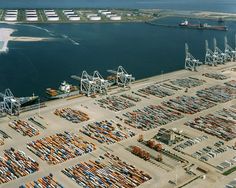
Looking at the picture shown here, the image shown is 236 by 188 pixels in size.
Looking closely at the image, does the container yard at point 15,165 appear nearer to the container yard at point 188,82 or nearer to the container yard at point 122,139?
the container yard at point 122,139

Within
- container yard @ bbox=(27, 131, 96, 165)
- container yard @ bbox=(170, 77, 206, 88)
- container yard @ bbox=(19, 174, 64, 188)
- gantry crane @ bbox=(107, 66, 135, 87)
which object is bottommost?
container yard @ bbox=(19, 174, 64, 188)

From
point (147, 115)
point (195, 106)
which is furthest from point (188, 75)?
point (147, 115)

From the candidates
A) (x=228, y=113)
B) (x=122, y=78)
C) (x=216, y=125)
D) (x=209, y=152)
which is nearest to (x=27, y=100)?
(x=122, y=78)

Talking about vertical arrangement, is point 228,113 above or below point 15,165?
above

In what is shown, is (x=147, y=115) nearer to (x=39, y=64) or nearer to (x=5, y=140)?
(x=5, y=140)

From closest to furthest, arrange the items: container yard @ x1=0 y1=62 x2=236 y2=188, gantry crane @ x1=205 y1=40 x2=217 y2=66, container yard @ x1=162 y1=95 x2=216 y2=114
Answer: container yard @ x1=0 y1=62 x2=236 y2=188 → container yard @ x1=162 y1=95 x2=216 y2=114 → gantry crane @ x1=205 y1=40 x2=217 y2=66

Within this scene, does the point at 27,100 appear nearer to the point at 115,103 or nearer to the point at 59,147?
the point at 115,103

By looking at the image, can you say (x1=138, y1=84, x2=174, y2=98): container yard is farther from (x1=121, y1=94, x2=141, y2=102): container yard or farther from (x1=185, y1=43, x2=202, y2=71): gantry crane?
(x1=185, y1=43, x2=202, y2=71): gantry crane

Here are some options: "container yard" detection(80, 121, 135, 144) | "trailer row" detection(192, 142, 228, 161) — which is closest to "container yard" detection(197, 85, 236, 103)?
"trailer row" detection(192, 142, 228, 161)
